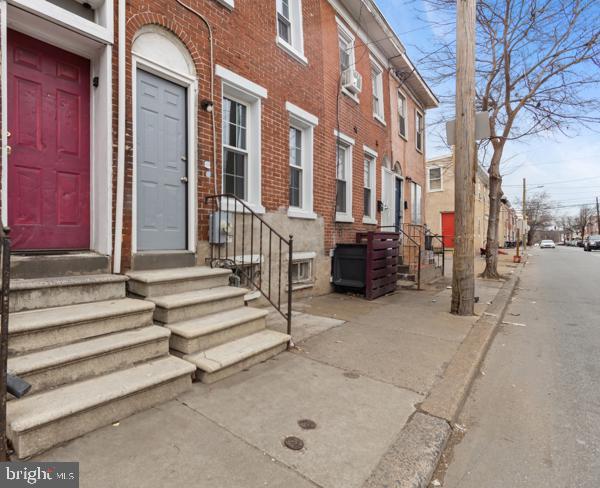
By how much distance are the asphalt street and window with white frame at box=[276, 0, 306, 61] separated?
616cm

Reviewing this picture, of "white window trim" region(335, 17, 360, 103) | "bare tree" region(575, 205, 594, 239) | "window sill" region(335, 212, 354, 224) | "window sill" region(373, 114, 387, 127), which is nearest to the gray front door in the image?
"window sill" region(335, 212, 354, 224)

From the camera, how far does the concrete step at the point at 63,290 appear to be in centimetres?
285

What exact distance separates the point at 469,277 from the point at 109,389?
212 inches

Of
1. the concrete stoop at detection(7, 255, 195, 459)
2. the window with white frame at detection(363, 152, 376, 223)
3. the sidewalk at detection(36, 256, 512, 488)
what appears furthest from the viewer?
the window with white frame at detection(363, 152, 376, 223)

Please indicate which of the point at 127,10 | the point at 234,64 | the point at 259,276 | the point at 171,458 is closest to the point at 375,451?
the point at 171,458

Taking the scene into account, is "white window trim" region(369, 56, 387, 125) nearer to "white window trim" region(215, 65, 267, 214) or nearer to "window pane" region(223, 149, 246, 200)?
"white window trim" region(215, 65, 267, 214)

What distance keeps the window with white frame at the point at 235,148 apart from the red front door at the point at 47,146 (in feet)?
6.35

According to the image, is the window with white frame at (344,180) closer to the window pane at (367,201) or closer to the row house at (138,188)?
the window pane at (367,201)

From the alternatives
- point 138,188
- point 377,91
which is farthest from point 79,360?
point 377,91

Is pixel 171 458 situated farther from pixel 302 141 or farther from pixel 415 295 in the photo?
pixel 415 295

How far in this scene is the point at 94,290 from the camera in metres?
3.35

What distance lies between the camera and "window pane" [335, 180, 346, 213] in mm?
8156

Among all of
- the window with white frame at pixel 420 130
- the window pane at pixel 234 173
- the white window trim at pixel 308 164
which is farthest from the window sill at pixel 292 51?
the window with white frame at pixel 420 130

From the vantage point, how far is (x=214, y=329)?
3422 millimetres
